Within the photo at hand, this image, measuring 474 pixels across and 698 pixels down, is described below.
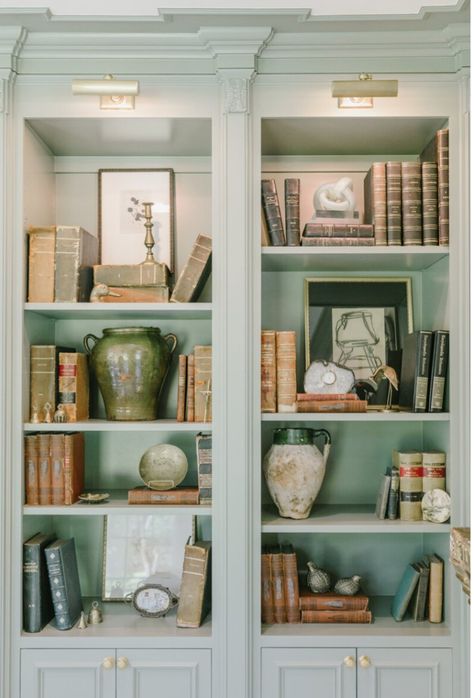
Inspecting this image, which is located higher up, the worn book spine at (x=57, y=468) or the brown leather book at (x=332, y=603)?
the worn book spine at (x=57, y=468)

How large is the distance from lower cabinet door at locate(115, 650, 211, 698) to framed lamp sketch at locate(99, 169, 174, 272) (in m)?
1.32

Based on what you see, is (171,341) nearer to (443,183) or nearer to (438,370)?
(438,370)

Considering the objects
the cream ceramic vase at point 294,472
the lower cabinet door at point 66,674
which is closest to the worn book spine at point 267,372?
the cream ceramic vase at point 294,472

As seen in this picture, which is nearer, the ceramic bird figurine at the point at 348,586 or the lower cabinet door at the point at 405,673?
the lower cabinet door at the point at 405,673

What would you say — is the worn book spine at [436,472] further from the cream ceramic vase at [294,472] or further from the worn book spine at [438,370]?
the cream ceramic vase at [294,472]

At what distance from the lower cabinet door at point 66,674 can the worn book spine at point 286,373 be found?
945 mm

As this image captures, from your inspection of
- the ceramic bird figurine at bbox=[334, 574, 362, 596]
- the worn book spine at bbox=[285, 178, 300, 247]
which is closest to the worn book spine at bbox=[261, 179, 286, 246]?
the worn book spine at bbox=[285, 178, 300, 247]

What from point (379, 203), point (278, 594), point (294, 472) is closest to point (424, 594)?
point (278, 594)

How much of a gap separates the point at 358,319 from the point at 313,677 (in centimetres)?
120

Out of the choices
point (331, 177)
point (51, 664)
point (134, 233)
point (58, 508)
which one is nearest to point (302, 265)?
point (331, 177)

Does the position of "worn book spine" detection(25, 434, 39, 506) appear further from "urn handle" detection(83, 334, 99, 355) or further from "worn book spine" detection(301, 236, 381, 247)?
"worn book spine" detection(301, 236, 381, 247)

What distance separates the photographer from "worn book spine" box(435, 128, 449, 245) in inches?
87.4

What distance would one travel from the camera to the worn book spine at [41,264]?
227 cm

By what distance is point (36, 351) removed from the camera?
90.9 inches
